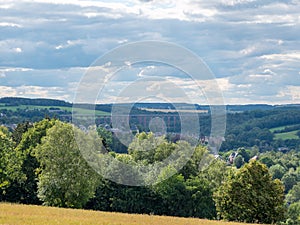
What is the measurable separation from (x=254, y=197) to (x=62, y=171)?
18.2 m

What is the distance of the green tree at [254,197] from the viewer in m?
56.3

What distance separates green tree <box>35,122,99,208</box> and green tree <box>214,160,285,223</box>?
13813mm

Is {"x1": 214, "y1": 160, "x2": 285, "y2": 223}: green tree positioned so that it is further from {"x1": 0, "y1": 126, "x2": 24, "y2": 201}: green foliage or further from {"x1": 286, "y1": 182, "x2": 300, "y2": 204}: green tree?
{"x1": 286, "y1": 182, "x2": 300, "y2": 204}: green tree

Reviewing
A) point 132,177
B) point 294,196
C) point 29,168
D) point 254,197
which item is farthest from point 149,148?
point 294,196

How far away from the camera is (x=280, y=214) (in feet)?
185

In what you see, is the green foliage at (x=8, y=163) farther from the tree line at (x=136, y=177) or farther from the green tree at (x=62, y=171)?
the green tree at (x=62, y=171)

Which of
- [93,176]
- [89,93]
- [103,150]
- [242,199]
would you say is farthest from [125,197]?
[89,93]

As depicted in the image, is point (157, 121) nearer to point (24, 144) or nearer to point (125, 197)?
point (125, 197)

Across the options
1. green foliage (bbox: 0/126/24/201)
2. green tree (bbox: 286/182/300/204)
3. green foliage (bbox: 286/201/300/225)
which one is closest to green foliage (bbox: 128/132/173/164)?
green foliage (bbox: 0/126/24/201)

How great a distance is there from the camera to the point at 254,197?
2224 inches

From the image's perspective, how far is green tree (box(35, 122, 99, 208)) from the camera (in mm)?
57062

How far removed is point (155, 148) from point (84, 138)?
1903cm

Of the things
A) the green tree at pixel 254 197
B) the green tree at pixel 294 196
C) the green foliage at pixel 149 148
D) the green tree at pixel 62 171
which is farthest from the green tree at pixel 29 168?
the green tree at pixel 294 196

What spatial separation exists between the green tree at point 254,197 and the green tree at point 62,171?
1381 cm
